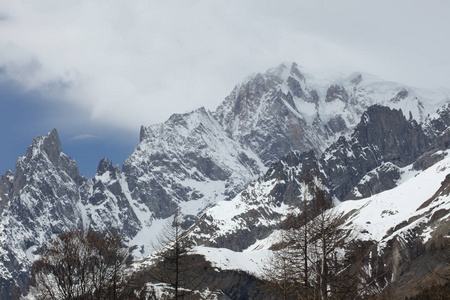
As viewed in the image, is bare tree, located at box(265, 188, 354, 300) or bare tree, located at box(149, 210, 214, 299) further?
bare tree, located at box(149, 210, 214, 299)

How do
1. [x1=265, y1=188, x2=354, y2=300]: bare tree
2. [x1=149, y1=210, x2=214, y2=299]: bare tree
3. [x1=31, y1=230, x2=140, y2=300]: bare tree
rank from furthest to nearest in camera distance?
1. [x1=31, y1=230, x2=140, y2=300]: bare tree
2. [x1=149, y1=210, x2=214, y2=299]: bare tree
3. [x1=265, y1=188, x2=354, y2=300]: bare tree

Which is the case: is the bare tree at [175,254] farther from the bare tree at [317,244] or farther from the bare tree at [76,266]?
Answer: the bare tree at [317,244]

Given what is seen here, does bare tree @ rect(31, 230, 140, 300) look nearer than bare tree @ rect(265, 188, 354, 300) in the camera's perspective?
No

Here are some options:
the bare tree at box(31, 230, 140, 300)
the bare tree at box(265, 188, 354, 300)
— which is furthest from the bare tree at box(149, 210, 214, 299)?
the bare tree at box(265, 188, 354, 300)

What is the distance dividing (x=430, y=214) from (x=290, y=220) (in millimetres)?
166252

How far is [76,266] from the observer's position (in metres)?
39.5

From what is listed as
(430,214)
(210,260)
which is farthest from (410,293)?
(430,214)

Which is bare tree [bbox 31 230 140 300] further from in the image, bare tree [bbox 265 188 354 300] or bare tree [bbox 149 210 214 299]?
bare tree [bbox 265 188 354 300]

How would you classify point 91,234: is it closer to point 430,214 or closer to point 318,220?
point 318,220

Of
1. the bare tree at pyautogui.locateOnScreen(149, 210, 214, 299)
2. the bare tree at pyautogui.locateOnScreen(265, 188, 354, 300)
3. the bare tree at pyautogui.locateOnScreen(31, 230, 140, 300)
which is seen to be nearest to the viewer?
the bare tree at pyautogui.locateOnScreen(265, 188, 354, 300)

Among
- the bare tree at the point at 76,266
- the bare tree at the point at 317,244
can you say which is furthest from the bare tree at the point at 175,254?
the bare tree at the point at 317,244

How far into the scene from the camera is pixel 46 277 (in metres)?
39.6

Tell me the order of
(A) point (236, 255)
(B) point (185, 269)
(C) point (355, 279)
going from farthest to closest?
(A) point (236, 255), (B) point (185, 269), (C) point (355, 279)

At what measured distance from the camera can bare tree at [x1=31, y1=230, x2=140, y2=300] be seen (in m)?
38.6
